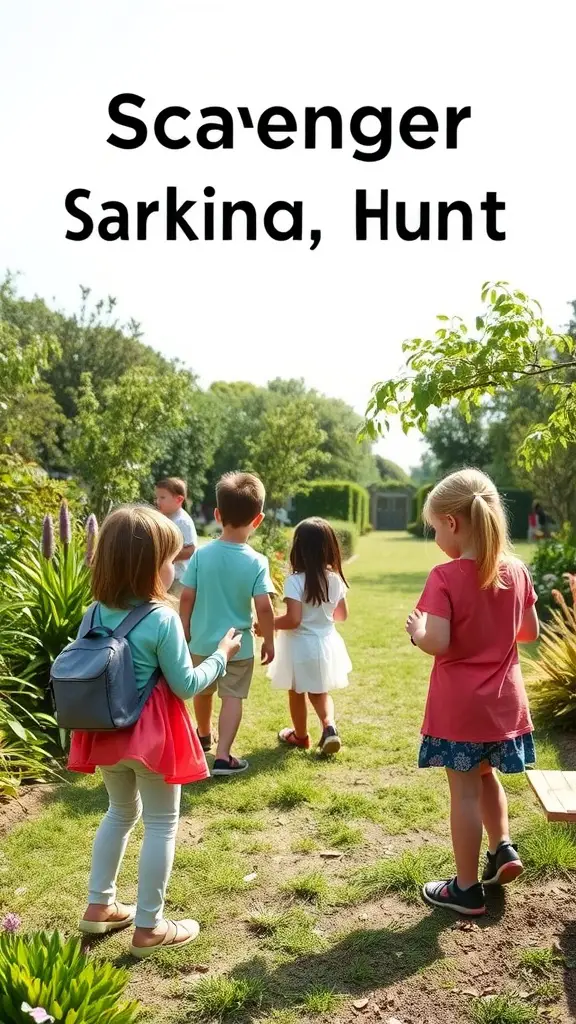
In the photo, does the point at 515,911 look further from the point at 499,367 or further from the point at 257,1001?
the point at 499,367

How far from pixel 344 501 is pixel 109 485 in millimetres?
21221

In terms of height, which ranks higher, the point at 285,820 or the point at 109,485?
the point at 109,485

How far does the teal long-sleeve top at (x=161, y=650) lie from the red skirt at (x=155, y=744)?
0.09 metres

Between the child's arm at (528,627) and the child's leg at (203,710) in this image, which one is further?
the child's leg at (203,710)

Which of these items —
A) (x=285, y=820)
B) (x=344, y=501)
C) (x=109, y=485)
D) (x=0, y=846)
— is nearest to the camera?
(x=0, y=846)

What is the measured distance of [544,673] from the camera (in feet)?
20.8

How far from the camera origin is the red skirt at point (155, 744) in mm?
2967

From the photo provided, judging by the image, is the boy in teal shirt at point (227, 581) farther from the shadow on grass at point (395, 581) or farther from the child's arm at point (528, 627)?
the shadow on grass at point (395, 581)

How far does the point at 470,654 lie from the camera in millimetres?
3311

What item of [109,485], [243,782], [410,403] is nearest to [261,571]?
[243,782]

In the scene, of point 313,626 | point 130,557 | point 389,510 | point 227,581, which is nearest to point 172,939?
point 130,557

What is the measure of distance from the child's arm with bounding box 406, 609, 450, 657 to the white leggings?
3.57 ft

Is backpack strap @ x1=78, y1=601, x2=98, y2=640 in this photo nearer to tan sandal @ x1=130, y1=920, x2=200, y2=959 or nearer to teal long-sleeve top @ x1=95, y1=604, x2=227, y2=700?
teal long-sleeve top @ x1=95, y1=604, x2=227, y2=700

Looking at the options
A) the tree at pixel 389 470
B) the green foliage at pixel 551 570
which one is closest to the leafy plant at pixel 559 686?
the green foliage at pixel 551 570
